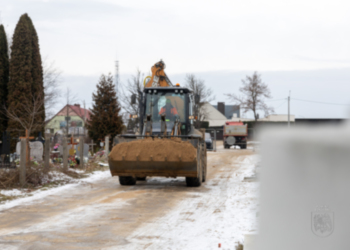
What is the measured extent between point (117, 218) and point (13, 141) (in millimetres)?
18468

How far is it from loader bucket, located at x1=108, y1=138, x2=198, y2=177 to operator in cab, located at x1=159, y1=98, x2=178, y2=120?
2.31 meters

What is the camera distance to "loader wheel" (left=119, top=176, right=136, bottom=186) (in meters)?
13.9

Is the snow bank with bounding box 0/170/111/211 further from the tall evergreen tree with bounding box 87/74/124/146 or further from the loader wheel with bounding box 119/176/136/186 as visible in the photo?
the tall evergreen tree with bounding box 87/74/124/146

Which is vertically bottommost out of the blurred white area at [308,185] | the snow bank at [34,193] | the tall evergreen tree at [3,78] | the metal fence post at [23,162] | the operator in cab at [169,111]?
the snow bank at [34,193]

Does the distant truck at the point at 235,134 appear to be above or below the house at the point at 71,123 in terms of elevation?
below

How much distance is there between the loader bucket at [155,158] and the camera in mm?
12383

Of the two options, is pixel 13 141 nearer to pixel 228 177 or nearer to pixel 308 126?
pixel 228 177

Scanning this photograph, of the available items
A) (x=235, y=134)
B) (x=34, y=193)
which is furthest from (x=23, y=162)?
(x=235, y=134)

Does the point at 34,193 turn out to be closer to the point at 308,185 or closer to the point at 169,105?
the point at 169,105

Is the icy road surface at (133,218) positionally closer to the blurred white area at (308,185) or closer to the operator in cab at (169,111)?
the blurred white area at (308,185)

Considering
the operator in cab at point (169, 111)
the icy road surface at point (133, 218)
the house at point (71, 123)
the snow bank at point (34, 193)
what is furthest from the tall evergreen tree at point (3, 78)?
the house at point (71, 123)

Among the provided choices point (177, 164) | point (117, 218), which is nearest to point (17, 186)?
point (177, 164)

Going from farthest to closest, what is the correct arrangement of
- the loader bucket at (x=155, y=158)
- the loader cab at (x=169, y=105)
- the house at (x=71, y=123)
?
1. the house at (x=71, y=123)
2. the loader cab at (x=169, y=105)
3. the loader bucket at (x=155, y=158)

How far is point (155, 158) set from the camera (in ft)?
40.8
